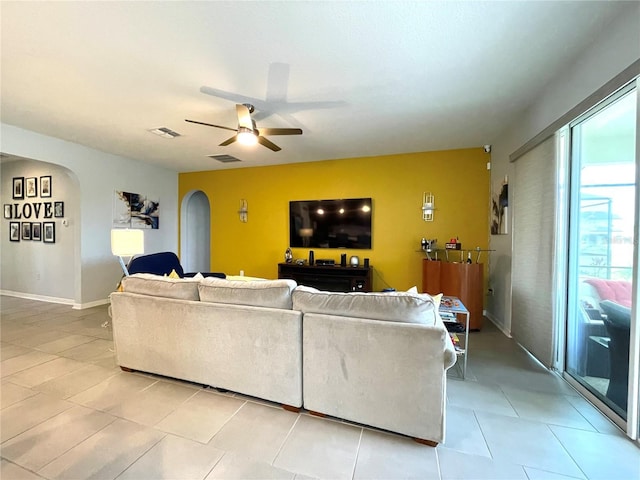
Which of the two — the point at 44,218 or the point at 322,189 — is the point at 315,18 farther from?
the point at 44,218

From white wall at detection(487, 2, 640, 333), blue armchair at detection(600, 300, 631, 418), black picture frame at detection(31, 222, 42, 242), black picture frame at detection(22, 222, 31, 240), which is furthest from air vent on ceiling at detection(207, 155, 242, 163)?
blue armchair at detection(600, 300, 631, 418)

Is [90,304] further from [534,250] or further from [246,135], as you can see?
[534,250]

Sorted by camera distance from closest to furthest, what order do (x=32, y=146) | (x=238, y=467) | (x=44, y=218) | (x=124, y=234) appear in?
(x=238, y=467), (x=124, y=234), (x=32, y=146), (x=44, y=218)

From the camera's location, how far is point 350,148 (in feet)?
14.0

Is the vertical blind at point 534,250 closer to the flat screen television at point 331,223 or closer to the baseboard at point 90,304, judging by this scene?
the flat screen television at point 331,223

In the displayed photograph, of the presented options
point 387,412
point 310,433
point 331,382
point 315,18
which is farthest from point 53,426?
point 315,18

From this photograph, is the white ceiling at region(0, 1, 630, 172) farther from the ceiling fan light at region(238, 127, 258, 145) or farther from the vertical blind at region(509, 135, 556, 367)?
the vertical blind at region(509, 135, 556, 367)

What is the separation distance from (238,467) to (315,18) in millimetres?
2594

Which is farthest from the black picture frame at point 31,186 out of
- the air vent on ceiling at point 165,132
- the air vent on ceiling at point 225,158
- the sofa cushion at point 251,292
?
the sofa cushion at point 251,292

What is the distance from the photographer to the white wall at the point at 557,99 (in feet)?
5.36

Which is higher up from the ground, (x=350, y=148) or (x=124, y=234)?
(x=350, y=148)

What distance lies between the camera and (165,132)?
3.65 m

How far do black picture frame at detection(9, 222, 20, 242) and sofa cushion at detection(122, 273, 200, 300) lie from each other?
15.3 ft

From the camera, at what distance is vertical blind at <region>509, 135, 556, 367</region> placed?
94.4 inches
